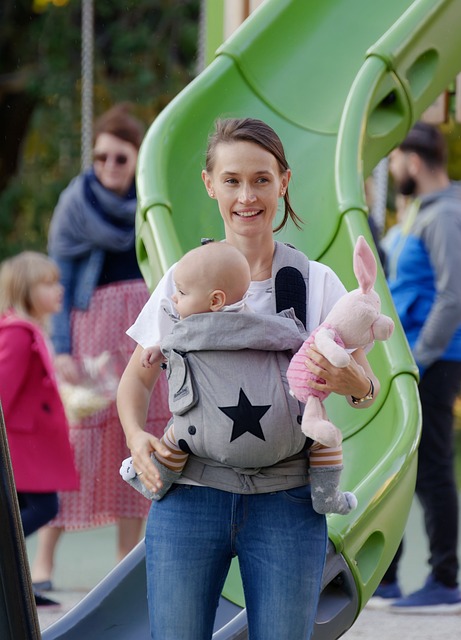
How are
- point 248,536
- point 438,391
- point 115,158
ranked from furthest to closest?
point 115,158 → point 438,391 → point 248,536

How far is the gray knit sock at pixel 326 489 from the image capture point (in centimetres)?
250

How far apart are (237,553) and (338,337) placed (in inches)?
19.1

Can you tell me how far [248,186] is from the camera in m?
2.61

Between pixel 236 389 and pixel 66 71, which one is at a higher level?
pixel 66 71

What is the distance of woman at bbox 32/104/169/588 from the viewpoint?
5.43 meters

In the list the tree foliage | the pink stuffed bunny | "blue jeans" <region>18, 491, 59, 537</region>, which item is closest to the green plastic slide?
the pink stuffed bunny

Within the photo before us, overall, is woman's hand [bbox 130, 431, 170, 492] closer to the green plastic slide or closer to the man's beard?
the green plastic slide

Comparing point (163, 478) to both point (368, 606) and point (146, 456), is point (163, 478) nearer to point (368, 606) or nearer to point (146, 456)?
point (146, 456)

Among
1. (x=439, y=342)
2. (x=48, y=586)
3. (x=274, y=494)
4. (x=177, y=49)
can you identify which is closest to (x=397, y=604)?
(x=439, y=342)

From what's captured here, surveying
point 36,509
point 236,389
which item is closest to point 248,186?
point 236,389

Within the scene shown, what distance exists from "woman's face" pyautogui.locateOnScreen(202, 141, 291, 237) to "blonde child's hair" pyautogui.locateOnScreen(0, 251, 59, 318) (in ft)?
9.32

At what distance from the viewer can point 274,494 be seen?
8.26 feet

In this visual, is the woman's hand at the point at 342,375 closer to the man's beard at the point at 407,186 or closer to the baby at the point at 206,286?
the baby at the point at 206,286

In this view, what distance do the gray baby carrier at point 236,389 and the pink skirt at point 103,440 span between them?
2936 mm
